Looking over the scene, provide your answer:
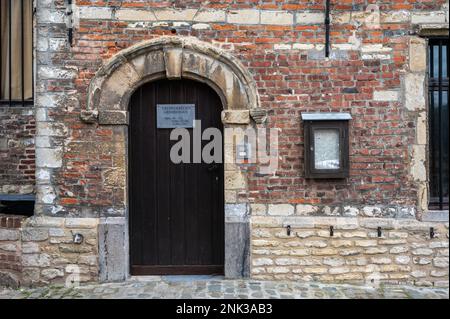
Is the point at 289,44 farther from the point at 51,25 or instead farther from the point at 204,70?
the point at 51,25

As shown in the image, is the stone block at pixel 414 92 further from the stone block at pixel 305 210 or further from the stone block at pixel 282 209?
the stone block at pixel 282 209

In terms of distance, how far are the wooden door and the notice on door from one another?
54 mm

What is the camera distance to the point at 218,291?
4699 mm

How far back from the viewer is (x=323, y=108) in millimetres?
5031

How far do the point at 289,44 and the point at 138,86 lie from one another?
6.17ft

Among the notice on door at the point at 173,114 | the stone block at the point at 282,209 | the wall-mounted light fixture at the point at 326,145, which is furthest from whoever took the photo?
the notice on door at the point at 173,114

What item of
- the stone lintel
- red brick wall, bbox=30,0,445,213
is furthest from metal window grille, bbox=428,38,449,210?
the stone lintel

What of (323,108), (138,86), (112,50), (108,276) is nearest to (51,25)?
(112,50)

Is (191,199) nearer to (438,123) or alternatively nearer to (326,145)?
(326,145)

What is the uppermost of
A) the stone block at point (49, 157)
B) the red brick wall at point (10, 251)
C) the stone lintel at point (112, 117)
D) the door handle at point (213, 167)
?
the stone lintel at point (112, 117)

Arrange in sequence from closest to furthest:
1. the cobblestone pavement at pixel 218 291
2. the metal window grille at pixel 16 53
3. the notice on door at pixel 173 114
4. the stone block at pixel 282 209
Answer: the cobblestone pavement at pixel 218 291, the stone block at pixel 282 209, the notice on door at pixel 173 114, the metal window grille at pixel 16 53

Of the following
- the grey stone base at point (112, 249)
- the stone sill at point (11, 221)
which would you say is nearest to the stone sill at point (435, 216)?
the grey stone base at point (112, 249)

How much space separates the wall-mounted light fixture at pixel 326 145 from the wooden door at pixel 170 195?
108 centimetres

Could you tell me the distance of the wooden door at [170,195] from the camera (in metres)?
5.16
